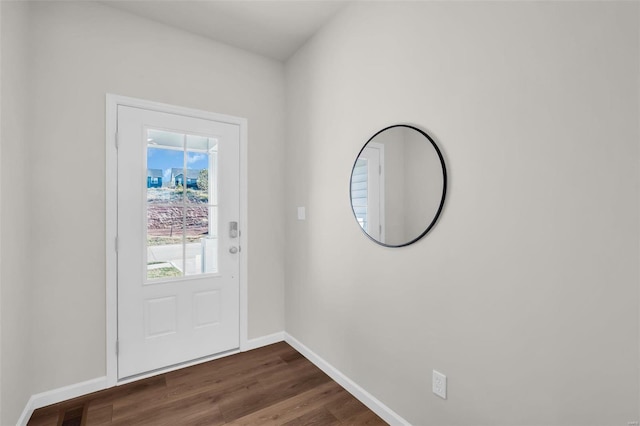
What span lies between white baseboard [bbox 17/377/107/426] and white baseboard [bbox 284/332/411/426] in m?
1.45

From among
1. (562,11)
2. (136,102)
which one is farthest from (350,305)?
(136,102)

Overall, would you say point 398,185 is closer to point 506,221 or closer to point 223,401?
point 506,221

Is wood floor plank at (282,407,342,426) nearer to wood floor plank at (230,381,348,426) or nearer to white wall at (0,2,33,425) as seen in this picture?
wood floor plank at (230,381,348,426)

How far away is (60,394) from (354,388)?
1.91 meters

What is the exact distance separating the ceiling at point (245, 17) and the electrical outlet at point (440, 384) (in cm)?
239

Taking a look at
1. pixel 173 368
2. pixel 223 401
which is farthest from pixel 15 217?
pixel 223 401

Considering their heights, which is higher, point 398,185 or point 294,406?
point 398,185

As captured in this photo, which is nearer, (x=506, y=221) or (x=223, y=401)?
(x=506, y=221)

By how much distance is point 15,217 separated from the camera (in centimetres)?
171

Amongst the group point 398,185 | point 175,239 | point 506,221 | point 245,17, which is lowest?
point 175,239

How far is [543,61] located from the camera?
1177 millimetres

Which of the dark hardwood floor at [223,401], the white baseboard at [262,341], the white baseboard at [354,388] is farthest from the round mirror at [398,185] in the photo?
the white baseboard at [262,341]

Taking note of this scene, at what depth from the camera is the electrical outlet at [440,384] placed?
154 cm

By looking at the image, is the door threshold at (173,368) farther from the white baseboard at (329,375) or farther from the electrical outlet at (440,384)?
the electrical outlet at (440,384)
